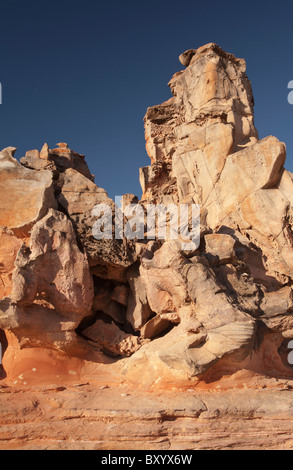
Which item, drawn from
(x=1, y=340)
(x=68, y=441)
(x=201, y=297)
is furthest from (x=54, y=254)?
(x=68, y=441)

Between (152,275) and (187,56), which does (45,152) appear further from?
(187,56)

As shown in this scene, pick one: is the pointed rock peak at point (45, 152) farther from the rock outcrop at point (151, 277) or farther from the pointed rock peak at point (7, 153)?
the pointed rock peak at point (7, 153)

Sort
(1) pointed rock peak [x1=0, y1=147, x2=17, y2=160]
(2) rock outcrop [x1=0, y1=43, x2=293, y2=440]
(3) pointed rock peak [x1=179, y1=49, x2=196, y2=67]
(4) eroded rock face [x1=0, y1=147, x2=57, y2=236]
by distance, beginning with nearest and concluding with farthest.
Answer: (2) rock outcrop [x1=0, y1=43, x2=293, y2=440], (4) eroded rock face [x1=0, y1=147, x2=57, y2=236], (1) pointed rock peak [x1=0, y1=147, x2=17, y2=160], (3) pointed rock peak [x1=179, y1=49, x2=196, y2=67]

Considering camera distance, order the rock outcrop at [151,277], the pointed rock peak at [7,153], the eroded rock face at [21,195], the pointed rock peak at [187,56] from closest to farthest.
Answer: the rock outcrop at [151,277]
the eroded rock face at [21,195]
the pointed rock peak at [7,153]
the pointed rock peak at [187,56]

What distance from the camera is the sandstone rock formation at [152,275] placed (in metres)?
4.54

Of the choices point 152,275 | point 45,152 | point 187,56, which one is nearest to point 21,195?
point 45,152

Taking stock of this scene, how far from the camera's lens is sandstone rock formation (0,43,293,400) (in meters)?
4.54

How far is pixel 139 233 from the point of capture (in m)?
6.37

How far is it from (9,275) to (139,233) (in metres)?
2.27

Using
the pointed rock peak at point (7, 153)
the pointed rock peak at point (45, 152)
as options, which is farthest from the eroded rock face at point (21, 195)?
the pointed rock peak at point (45, 152)

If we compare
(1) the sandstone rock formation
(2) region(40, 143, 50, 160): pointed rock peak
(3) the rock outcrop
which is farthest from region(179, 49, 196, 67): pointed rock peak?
(2) region(40, 143, 50, 160): pointed rock peak

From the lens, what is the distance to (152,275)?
526cm

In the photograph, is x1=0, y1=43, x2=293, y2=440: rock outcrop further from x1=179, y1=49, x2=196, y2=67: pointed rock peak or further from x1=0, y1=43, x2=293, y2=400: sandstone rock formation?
x1=179, y1=49, x2=196, y2=67: pointed rock peak
